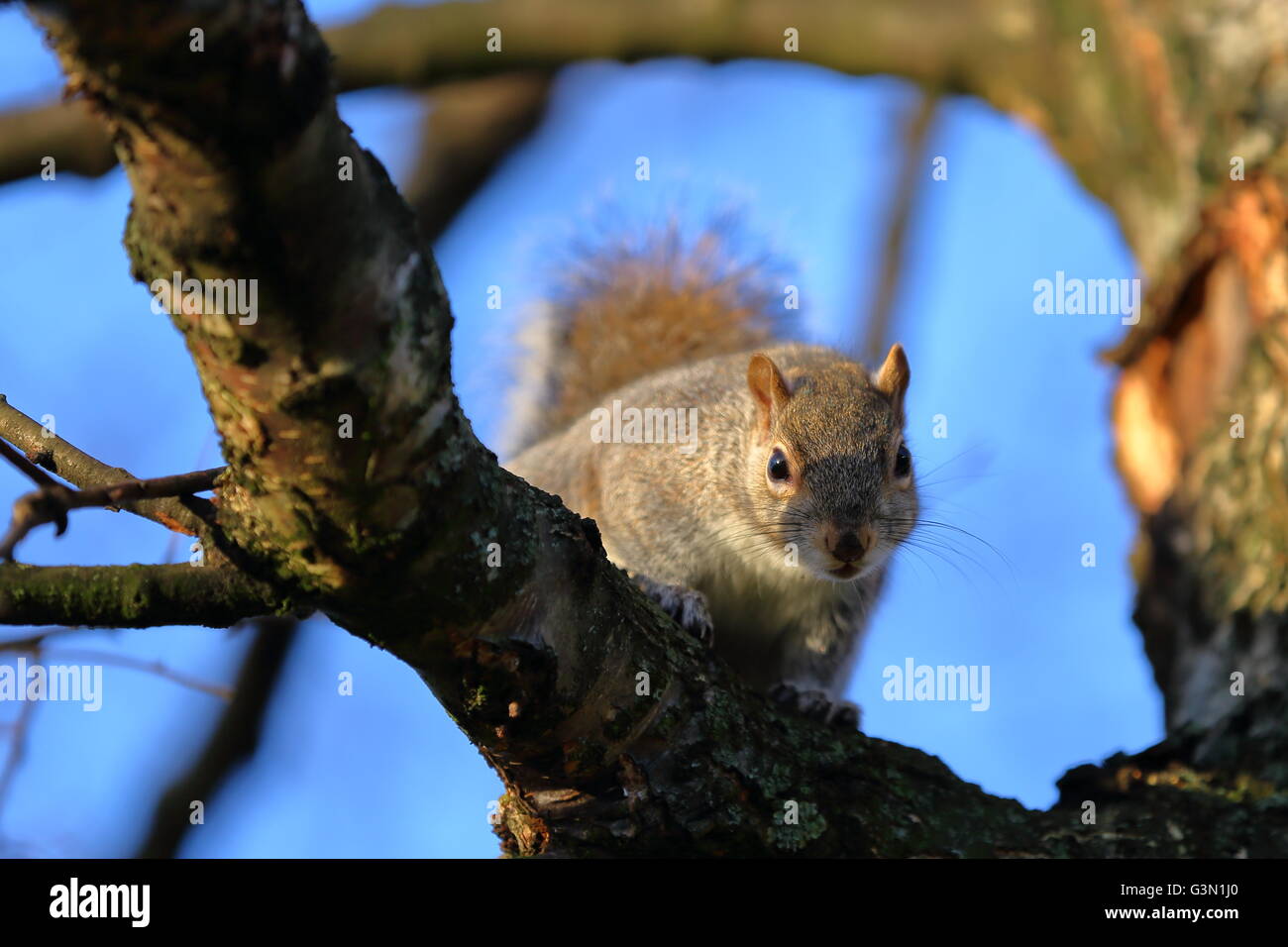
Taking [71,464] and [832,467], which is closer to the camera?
[71,464]

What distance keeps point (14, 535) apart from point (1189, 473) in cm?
347

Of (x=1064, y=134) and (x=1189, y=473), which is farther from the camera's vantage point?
(x=1064, y=134)

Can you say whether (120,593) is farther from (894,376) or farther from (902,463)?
(894,376)

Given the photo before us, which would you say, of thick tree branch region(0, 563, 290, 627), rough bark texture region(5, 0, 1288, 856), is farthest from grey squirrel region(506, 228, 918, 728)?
thick tree branch region(0, 563, 290, 627)

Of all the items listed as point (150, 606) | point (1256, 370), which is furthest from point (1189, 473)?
point (150, 606)

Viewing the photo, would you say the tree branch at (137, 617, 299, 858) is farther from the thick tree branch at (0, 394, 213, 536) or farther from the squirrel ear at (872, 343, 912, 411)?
the squirrel ear at (872, 343, 912, 411)

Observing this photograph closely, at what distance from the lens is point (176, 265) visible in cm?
148

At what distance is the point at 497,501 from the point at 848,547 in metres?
1.46

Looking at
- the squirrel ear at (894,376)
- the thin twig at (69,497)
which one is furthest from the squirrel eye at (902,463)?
the thin twig at (69,497)

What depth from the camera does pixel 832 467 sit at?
11.3 ft

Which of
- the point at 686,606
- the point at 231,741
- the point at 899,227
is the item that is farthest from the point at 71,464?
the point at 899,227

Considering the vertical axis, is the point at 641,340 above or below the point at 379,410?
above
